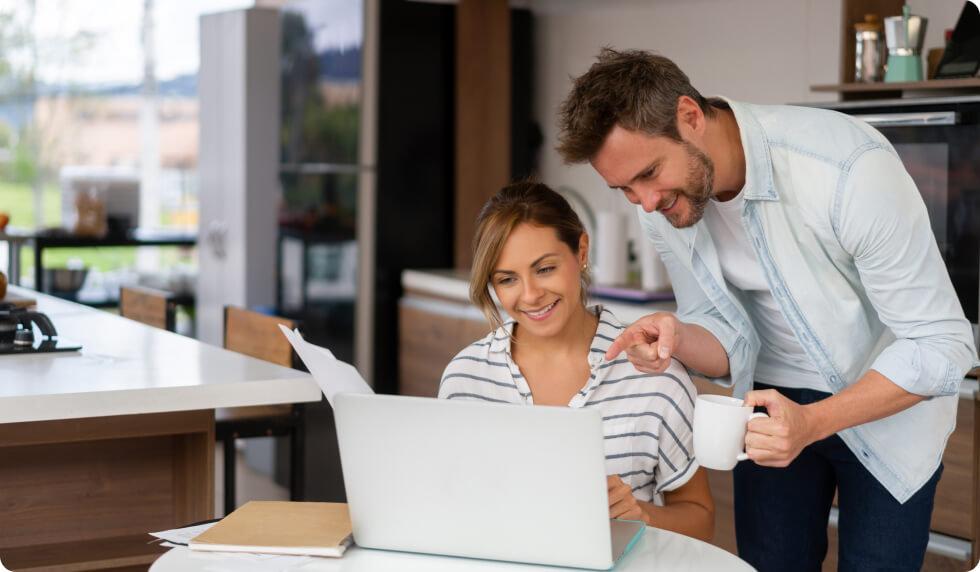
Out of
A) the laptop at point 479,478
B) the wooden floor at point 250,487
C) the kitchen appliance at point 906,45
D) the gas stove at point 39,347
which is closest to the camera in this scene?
the laptop at point 479,478

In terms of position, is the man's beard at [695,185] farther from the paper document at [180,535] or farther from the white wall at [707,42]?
the white wall at [707,42]

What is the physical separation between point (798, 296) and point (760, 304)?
168 millimetres

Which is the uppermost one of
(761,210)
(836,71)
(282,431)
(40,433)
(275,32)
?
(275,32)

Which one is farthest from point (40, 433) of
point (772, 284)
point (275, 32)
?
point (275, 32)

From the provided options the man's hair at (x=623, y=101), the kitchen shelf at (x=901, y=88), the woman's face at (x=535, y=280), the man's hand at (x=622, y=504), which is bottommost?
the man's hand at (x=622, y=504)

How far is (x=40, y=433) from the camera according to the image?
1.84m

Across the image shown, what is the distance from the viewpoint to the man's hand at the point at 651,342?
1.58 metres

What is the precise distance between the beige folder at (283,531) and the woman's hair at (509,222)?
1.66 ft

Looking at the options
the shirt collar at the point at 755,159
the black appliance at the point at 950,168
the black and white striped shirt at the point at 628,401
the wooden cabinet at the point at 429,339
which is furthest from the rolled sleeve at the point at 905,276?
the wooden cabinet at the point at 429,339

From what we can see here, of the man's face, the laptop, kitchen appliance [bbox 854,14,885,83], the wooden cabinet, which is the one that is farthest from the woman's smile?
the wooden cabinet

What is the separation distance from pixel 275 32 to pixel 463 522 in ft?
12.6

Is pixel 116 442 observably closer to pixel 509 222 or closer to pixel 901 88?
pixel 509 222

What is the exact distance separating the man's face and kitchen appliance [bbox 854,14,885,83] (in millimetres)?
1570

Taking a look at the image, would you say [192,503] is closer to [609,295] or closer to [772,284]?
[772,284]
